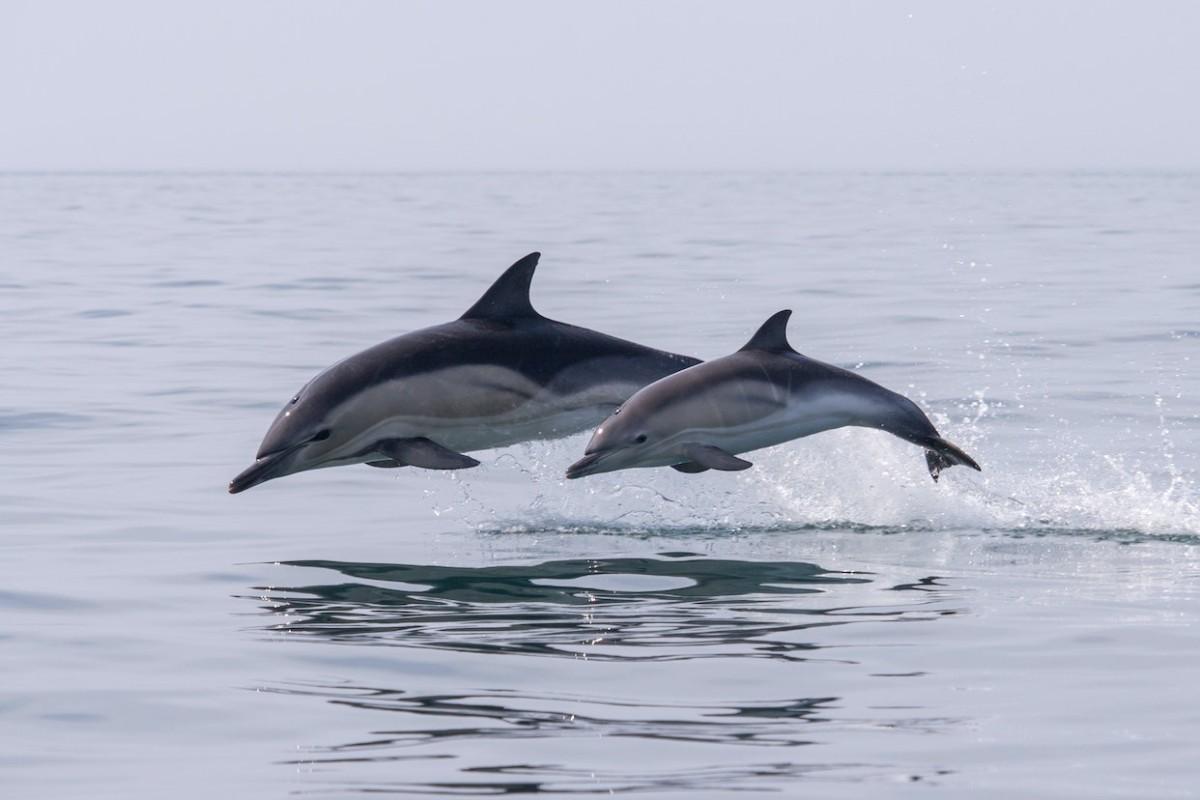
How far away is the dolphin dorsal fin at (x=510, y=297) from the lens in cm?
922

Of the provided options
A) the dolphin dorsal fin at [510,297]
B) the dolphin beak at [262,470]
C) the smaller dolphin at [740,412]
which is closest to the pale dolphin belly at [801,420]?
the smaller dolphin at [740,412]

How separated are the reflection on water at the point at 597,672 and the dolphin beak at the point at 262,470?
58 centimetres

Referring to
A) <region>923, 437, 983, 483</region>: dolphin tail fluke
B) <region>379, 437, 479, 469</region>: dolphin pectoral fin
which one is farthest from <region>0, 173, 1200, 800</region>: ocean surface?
<region>379, 437, 479, 469</region>: dolphin pectoral fin

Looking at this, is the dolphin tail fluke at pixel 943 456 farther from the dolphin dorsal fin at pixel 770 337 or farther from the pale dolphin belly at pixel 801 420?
the dolphin dorsal fin at pixel 770 337

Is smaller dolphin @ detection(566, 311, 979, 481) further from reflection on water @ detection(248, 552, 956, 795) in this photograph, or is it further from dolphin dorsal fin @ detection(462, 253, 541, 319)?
dolphin dorsal fin @ detection(462, 253, 541, 319)

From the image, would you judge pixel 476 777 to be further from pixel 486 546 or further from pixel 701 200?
pixel 701 200

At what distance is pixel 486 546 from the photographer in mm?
9883

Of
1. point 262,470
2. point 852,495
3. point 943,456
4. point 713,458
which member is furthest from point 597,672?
point 852,495

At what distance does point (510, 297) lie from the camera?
9.31 m

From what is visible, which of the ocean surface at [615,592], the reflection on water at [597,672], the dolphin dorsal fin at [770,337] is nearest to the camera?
the reflection on water at [597,672]

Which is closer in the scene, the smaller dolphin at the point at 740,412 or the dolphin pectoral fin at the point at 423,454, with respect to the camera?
the dolphin pectoral fin at the point at 423,454

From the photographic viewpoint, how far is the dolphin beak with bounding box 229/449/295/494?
886 centimetres

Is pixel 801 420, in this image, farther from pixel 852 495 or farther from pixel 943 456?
pixel 852 495

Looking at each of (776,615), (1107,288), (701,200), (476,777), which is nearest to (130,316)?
(1107,288)
